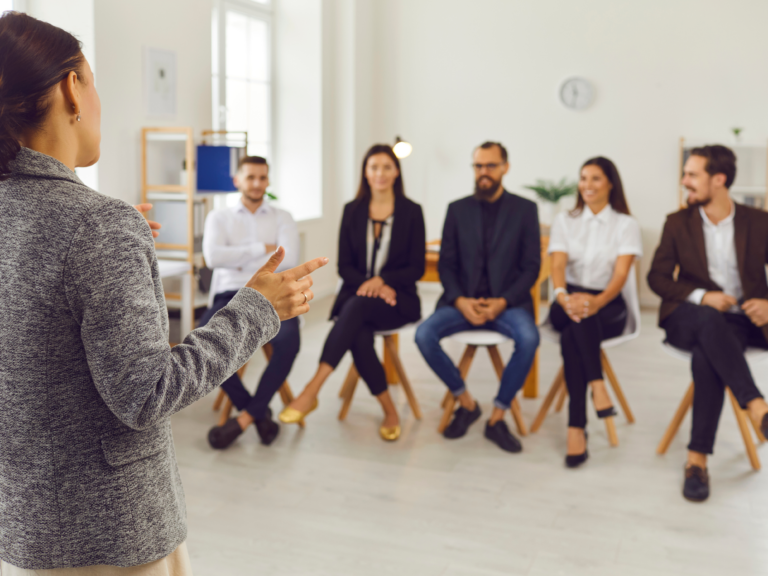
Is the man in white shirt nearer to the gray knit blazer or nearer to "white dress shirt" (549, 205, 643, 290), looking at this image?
"white dress shirt" (549, 205, 643, 290)

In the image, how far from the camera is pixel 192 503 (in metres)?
2.61

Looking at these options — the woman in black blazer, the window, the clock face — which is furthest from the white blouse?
the clock face

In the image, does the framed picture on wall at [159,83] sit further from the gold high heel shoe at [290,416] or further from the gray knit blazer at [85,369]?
the gray knit blazer at [85,369]

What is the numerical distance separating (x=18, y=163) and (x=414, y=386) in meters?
3.19

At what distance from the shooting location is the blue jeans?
316cm

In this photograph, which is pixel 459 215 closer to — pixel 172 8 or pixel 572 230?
pixel 572 230

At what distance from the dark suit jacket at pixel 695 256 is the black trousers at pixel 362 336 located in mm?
1182

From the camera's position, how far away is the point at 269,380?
10.4ft

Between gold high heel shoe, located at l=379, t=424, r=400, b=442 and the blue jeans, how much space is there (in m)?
0.30

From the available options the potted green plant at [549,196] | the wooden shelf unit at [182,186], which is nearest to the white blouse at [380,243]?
the wooden shelf unit at [182,186]

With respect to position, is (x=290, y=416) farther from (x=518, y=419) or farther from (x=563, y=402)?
(x=563, y=402)

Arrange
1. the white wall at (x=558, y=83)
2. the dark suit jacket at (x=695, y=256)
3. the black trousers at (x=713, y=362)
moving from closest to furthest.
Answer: the black trousers at (x=713, y=362) < the dark suit jacket at (x=695, y=256) < the white wall at (x=558, y=83)

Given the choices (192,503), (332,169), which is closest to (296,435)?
(192,503)

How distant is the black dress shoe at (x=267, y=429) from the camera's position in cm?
316
